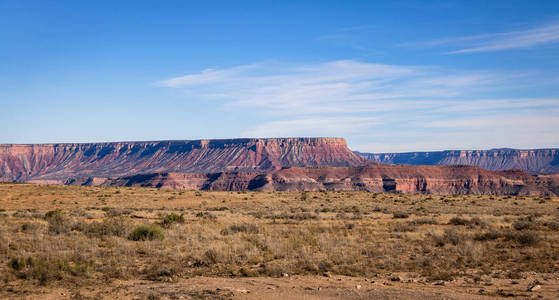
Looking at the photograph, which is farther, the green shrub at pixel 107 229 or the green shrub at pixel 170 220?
the green shrub at pixel 170 220

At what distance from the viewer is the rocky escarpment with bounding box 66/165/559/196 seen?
415 ft

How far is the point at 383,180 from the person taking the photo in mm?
136250

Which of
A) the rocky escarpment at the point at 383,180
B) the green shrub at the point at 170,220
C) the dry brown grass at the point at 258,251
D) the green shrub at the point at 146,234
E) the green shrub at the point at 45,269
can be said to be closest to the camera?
the green shrub at the point at 45,269

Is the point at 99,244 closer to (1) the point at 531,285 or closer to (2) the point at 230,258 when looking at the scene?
(2) the point at 230,258

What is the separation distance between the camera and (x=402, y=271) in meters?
14.1

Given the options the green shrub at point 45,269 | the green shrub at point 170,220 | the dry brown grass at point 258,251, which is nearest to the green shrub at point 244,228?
the dry brown grass at point 258,251

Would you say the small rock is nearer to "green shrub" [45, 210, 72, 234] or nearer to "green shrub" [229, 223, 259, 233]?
"green shrub" [229, 223, 259, 233]

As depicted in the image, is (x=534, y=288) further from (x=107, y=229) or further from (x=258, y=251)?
(x=107, y=229)

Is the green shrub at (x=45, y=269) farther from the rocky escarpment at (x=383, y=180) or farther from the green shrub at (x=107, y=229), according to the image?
the rocky escarpment at (x=383, y=180)

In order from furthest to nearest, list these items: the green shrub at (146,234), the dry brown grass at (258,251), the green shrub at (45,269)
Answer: the green shrub at (146,234)
the dry brown grass at (258,251)
the green shrub at (45,269)

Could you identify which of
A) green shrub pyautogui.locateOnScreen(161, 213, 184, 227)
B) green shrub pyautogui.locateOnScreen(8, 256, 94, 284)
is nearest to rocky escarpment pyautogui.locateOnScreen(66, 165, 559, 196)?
green shrub pyautogui.locateOnScreen(161, 213, 184, 227)

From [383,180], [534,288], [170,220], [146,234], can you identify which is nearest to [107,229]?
[146,234]

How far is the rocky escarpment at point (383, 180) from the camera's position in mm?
126500

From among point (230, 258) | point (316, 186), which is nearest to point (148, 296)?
point (230, 258)
